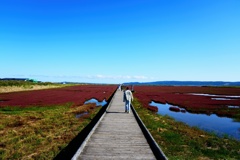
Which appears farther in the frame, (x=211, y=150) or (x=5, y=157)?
(x=211, y=150)

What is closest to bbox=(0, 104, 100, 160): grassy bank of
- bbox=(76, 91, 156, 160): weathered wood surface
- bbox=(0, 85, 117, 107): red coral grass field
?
bbox=(76, 91, 156, 160): weathered wood surface

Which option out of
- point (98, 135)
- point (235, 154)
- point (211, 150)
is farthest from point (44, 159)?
point (235, 154)

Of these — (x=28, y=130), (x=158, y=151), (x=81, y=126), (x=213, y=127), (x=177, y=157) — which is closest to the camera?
(x=158, y=151)

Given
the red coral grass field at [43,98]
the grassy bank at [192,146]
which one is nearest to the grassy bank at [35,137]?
the grassy bank at [192,146]

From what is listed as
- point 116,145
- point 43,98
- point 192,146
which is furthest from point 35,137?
point 43,98

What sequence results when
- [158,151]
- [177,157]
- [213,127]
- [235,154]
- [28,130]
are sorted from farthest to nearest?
1. [213,127]
2. [28,130]
3. [235,154]
4. [177,157]
5. [158,151]

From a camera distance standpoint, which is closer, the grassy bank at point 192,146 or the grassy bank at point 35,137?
the grassy bank at point 192,146

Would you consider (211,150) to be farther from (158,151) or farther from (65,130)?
(65,130)

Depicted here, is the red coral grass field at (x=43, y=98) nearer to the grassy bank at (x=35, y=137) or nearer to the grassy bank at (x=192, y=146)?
the grassy bank at (x=35, y=137)

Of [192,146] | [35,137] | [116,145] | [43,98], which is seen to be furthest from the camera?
[43,98]

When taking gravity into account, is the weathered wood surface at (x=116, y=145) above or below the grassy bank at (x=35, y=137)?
above

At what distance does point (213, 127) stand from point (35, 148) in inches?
530

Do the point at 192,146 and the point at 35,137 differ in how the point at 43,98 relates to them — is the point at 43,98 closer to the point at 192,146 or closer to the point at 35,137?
the point at 35,137

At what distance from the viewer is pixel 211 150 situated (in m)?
Result: 10.3
